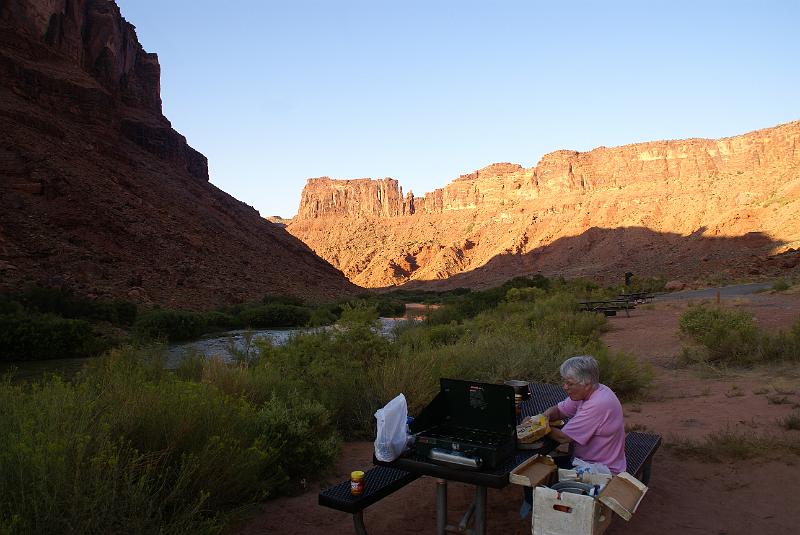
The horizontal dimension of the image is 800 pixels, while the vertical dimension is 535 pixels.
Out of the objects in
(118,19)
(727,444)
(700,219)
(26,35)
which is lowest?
(727,444)

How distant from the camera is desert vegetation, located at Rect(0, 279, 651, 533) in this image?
2977mm

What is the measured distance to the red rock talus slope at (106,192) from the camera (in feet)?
93.0

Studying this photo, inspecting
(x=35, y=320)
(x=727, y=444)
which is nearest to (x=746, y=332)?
(x=727, y=444)

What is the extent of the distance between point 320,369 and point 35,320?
44.6 feet

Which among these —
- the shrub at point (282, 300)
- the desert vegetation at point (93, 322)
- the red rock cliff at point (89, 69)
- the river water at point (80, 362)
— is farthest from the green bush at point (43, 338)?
the red rock cliff at point (89, 69)

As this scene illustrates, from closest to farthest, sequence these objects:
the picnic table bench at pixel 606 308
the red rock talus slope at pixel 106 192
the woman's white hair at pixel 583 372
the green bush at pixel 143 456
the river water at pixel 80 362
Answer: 1. the green bush at pixel 143 456
2. the woman's white hair at pixel 583 372
3. the river water at pixel 80 362
4. the picnic table bench at pixel 606 308
5. the red rock talus slope at pixel 106 192

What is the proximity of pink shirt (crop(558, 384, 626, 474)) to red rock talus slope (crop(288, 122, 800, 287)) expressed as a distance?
40205 mm

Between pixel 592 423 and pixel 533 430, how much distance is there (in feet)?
1.37

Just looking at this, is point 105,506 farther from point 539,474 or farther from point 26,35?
point 26,35

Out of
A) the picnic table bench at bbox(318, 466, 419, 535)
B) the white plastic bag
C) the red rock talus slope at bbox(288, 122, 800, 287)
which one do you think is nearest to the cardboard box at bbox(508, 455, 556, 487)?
the white plastic bag

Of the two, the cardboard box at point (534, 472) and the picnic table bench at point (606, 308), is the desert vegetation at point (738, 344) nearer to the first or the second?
the picnic table bench at point (606, 308)

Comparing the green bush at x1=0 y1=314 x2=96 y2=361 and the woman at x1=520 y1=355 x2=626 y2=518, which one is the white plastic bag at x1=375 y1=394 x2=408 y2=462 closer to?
the woman at x1=520 y1=355 x2=626 y2=518

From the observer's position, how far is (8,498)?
289cm

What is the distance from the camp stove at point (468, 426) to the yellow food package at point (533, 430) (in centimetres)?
23
